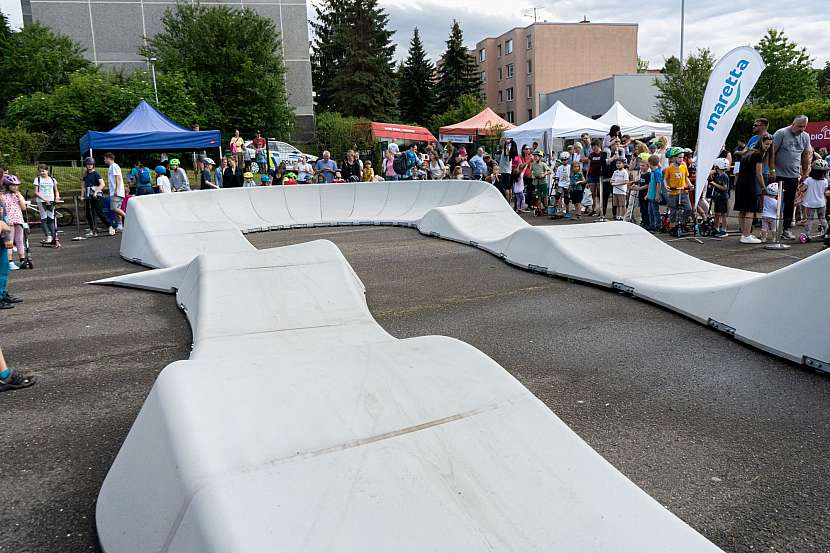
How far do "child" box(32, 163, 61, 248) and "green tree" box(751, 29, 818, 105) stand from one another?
1746 inches

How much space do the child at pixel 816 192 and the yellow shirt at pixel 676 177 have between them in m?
2.09

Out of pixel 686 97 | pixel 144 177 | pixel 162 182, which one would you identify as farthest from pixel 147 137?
pixel 686 97

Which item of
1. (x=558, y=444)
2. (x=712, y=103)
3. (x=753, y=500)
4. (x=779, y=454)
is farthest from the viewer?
(x=712, y=103)

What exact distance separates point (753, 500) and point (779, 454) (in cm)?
63

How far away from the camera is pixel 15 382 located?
16.0 ft

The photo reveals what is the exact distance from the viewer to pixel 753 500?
310 cm

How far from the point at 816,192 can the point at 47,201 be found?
15942 mm

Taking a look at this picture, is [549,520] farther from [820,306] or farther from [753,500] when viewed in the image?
[820,306]

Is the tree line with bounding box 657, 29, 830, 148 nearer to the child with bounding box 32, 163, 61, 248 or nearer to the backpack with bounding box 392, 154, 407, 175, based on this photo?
the backpack with bounding box 392, 154, 407, 175

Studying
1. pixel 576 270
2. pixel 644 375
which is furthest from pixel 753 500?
pixel 576 270

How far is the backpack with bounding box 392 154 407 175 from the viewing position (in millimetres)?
20141

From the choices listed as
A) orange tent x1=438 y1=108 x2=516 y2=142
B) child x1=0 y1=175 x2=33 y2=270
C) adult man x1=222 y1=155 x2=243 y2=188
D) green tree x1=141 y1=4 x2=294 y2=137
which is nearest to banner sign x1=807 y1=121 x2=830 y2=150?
orange tent x1=438 y1=108 x2=516 y2=142

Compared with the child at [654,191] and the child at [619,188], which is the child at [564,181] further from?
the child at [654,191]

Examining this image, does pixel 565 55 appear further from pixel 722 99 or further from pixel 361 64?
pixel 722 99
